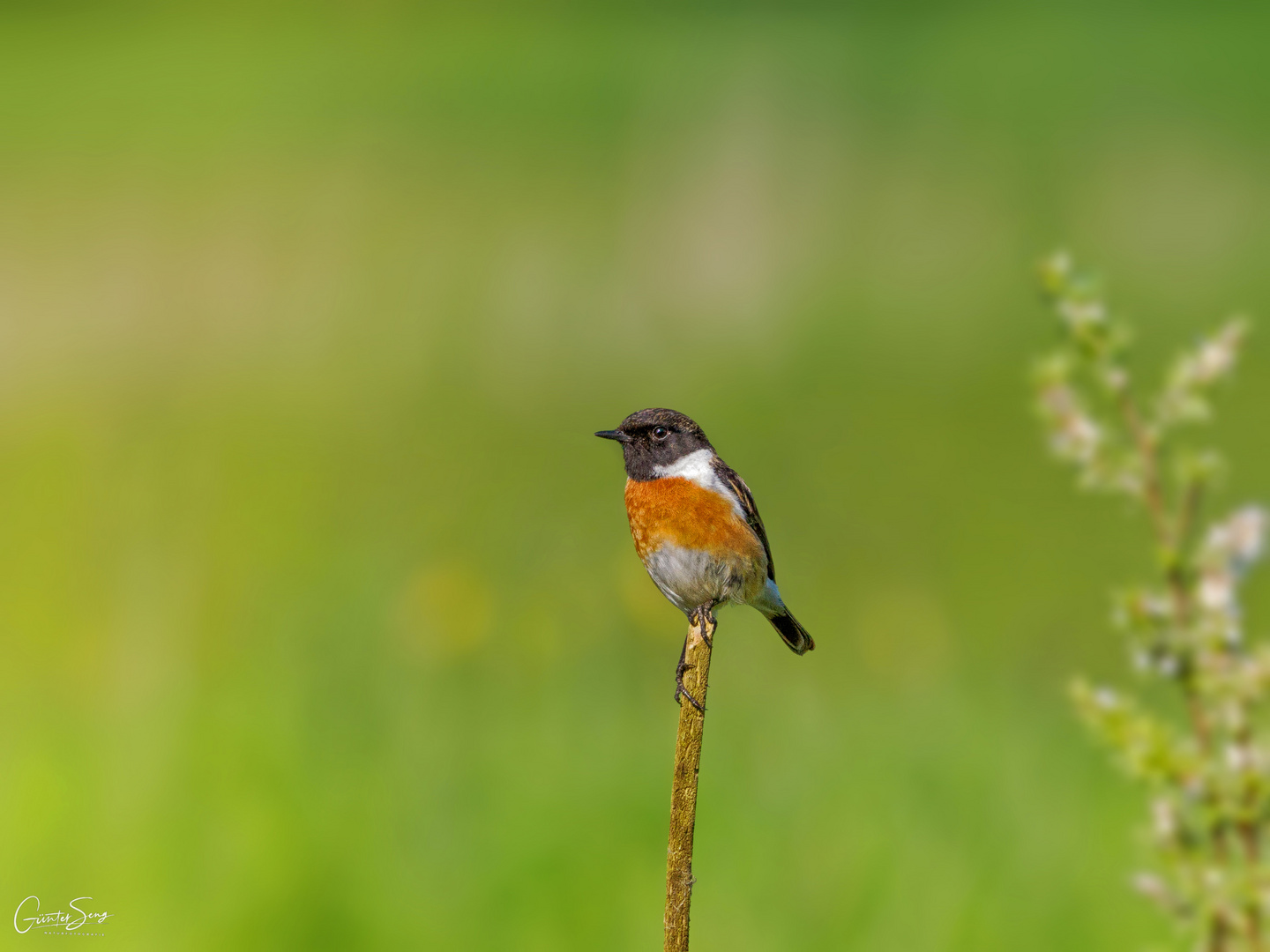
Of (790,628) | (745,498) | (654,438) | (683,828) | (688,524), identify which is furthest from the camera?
(790,628)

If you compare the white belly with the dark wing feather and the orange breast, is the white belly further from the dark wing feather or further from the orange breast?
the dark wing feather

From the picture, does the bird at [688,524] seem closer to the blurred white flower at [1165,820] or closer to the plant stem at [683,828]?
the plant stem at [683,828]

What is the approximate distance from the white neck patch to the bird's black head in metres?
0.02

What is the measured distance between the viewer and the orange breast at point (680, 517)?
115 inches

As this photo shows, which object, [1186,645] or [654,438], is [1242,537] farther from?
[654,438]

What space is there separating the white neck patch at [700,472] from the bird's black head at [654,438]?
0.07 feet

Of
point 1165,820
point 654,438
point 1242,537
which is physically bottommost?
point 1165,820

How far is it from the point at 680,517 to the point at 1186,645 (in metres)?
2.27

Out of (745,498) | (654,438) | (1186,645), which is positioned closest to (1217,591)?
(1186,645)

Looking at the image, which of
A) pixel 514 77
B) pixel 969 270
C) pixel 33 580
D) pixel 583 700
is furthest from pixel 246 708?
pixel 514 77

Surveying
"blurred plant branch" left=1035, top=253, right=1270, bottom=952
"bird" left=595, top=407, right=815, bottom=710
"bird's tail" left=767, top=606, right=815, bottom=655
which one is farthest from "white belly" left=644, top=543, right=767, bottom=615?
"blurred plant branch" left=1035, top=253, right=1270, bottom=952

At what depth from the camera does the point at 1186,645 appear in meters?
0.66

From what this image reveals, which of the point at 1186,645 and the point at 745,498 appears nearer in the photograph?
the point at 1186,645

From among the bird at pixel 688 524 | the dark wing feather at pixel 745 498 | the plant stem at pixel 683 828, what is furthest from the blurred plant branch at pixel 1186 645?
the dark wing feather at pixel 745 498
